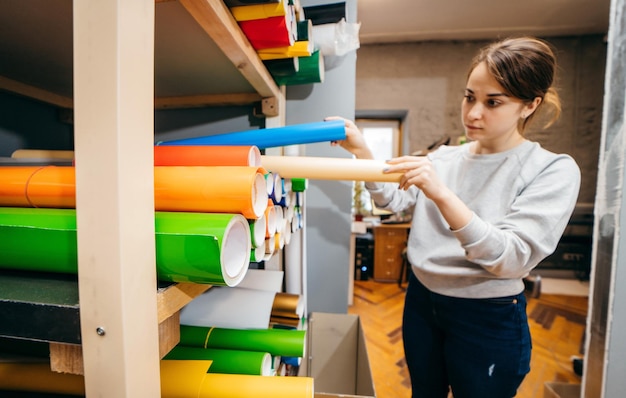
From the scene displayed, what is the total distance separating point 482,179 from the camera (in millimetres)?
775

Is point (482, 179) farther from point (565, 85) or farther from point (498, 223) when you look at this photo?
point (565, 85)

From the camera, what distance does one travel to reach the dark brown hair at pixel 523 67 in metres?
0.67

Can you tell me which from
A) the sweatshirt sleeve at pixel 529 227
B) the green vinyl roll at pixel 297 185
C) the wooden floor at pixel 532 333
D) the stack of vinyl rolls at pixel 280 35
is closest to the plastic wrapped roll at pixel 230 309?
the green vinyl roll at pixel 297 185

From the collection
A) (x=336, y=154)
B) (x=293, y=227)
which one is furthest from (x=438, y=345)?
(x=336, y=154)

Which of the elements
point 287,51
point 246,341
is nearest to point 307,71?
point 287,51

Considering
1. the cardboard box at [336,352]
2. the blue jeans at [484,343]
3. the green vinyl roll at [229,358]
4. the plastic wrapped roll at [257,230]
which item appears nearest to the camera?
the plastic wrapped roll at [257,230]

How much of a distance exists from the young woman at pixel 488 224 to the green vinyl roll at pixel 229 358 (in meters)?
0.51

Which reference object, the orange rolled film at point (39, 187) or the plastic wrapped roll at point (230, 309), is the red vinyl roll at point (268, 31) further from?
the plastic wrapped roll at point (230, 309)

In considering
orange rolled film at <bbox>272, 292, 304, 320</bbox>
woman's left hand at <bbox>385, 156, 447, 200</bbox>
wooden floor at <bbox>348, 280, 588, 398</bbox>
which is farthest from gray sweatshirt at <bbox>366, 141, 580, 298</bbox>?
wooden floor at <bbox>348, 280, 588, 398</bbox>

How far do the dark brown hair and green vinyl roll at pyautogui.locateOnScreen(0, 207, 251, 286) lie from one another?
29.7 inches

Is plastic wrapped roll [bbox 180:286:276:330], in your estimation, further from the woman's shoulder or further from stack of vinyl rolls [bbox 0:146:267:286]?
the woman's shoulder

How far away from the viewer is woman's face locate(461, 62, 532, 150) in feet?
2.32

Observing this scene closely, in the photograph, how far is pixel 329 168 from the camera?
59 cm

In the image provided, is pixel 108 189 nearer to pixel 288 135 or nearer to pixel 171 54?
pixel 288 135
